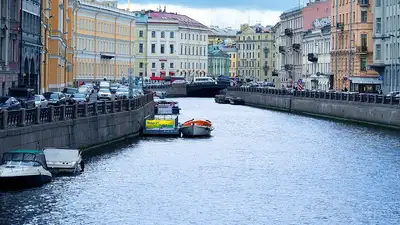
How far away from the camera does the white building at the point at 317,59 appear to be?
Answer: 131500 millimetres

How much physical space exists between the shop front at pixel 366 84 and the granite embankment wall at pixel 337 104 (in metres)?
5.85

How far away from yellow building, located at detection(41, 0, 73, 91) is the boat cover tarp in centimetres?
4346

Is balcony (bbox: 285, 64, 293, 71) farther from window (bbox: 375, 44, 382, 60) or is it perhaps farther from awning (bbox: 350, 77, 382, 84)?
window (bbox: 375, 44, 382, 60)

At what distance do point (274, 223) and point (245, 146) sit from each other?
27073mm

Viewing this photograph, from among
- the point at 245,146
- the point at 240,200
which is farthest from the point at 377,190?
the point at 245,146

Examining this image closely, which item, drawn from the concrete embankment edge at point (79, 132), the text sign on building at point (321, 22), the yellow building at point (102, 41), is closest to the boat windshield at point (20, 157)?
the concrete embankment edge at point (79, 132)

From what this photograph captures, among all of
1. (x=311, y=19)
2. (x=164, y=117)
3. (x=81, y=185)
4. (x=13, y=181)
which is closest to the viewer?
(x=13, y=181)

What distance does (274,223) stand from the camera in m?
36.6

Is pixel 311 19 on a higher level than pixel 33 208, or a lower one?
higher

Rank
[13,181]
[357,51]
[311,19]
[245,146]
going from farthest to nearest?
[311,19] < [357,51] < [245,146] < [13,181]

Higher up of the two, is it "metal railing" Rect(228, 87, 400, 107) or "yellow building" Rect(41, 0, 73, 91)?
"yellow building" Rect(41, 0, 73, 91)

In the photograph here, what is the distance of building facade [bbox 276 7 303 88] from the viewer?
154750mm

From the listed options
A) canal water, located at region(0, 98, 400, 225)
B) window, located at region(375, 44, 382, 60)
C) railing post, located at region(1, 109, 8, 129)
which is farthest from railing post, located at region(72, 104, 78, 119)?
window, located at region(375, 44, 382, 60)

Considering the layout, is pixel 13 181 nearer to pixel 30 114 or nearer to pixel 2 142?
pixel 2 142
